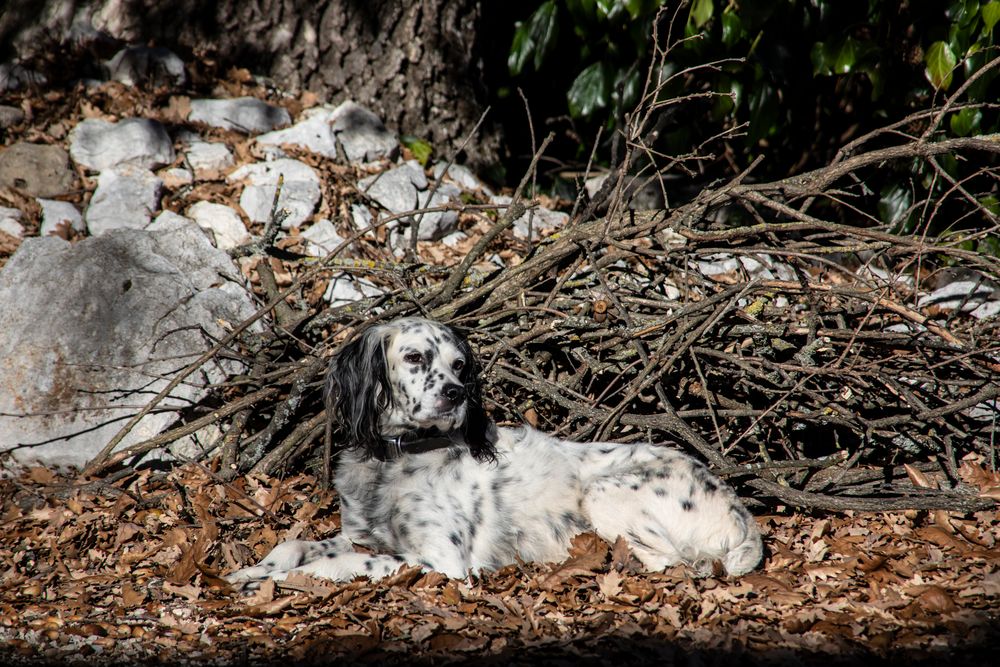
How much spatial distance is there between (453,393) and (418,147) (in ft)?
13.6

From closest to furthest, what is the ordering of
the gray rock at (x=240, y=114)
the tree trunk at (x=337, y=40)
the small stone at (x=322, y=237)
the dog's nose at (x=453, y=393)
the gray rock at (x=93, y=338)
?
the dog's nose at (x=453, y=393) → the gray rock at (x=93, y=338) → the small stone at (x=322, y=237) → the gray rock at (x=240, y=114) → the tree trunk at (x=337, y=40)

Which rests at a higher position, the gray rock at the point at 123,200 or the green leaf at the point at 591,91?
the green leaf at the point at 591,91

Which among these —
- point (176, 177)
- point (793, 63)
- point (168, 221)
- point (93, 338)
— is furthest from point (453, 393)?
point (793, 63)

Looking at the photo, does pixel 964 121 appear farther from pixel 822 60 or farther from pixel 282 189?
pixel 282 189

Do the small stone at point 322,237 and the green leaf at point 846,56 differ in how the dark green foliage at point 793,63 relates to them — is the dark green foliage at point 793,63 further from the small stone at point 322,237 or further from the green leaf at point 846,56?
the small stone at point 322,237

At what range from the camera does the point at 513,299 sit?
16.5 feet

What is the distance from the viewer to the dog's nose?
389 cm

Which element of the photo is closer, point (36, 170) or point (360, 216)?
point (36, 170)

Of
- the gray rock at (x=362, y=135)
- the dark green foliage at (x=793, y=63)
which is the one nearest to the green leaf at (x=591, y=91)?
the dark green foliage at (x=793, y=63)

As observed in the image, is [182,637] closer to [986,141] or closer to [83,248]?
[83,248]

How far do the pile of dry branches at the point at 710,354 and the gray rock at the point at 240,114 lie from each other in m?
2.31

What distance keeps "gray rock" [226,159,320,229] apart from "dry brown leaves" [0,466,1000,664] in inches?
101

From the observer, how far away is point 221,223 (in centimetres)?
611

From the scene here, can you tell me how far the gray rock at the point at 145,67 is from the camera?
692cm
